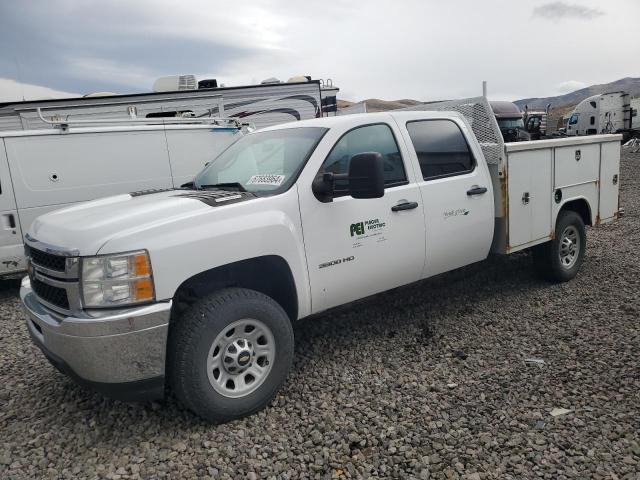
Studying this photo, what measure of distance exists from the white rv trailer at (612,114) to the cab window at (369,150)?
3151cm

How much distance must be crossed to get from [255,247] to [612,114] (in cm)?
3439

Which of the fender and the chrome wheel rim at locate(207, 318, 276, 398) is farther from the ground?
the fender

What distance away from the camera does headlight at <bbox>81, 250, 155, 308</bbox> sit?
2748mm

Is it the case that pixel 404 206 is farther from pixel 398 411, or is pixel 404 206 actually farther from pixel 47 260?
pixel 47 260

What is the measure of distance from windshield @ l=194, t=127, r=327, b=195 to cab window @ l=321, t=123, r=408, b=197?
173mm

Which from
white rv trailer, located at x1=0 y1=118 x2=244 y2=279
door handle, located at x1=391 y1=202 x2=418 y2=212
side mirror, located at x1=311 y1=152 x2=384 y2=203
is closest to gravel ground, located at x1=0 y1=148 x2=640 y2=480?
door handle, located at x1=391 y1=202 x2=418 y2=212

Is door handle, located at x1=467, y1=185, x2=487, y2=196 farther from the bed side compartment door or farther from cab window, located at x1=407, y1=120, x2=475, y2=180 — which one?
Answer: the bed side compartment door

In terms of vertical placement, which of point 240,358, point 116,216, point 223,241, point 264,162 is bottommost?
point 240,358

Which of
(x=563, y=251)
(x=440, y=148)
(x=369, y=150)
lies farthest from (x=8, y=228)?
(x=563, y=251)

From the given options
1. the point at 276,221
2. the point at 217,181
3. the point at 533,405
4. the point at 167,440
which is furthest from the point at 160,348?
the point at 533,405

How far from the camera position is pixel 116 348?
276 cm

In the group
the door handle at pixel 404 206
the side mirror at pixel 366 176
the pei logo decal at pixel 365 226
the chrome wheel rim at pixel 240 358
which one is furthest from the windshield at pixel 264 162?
the chrome wheel rim at pixel 240 358

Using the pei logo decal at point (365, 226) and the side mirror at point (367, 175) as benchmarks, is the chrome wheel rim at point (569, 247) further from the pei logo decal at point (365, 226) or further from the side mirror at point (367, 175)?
the side mirror at point (367, 175)

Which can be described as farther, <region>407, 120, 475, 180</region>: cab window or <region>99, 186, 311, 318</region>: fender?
<region>407, 120, 475, 180</region>: cab window
